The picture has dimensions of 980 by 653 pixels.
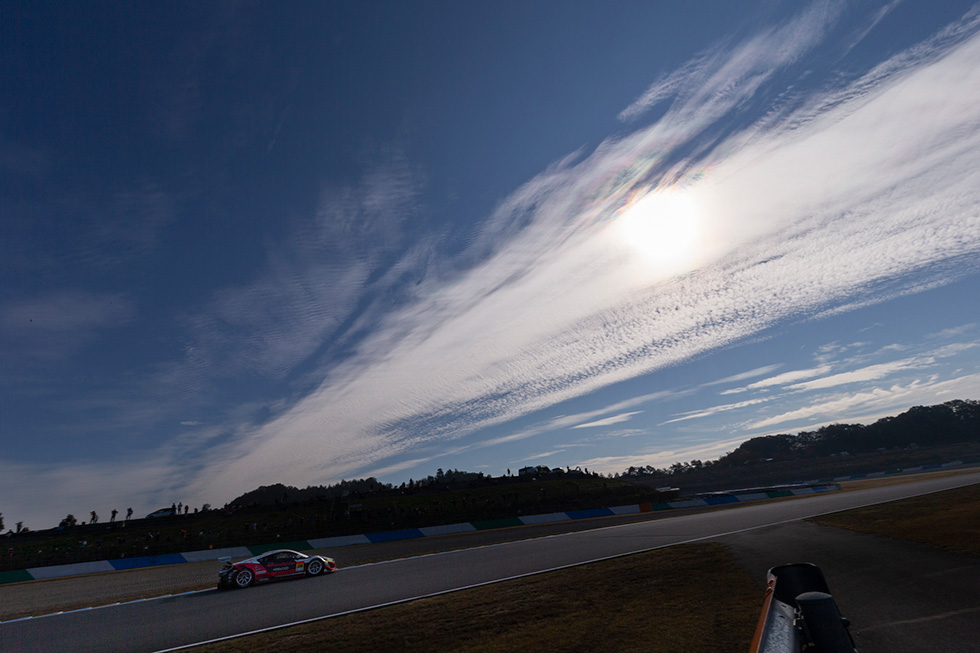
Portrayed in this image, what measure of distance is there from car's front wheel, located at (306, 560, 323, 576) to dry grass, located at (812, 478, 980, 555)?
1904cm

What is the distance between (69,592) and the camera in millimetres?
21156

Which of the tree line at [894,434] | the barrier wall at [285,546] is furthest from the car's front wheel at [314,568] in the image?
the tree line at [894,434]

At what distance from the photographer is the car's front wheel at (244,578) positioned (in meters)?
17.0

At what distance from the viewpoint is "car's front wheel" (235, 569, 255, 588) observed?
17047mm

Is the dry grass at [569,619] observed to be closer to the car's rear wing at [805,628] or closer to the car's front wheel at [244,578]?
the car's rear wing at [805,628]

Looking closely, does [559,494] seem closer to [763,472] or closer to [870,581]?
[870,581]

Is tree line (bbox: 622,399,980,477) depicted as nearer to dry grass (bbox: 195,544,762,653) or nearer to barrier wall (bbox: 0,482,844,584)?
barrier wall (bbox: 0,482,844,584)

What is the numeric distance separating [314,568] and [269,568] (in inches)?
64.6

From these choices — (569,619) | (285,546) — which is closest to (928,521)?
(569,619)

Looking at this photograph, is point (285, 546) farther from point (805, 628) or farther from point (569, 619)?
point (805, 628)

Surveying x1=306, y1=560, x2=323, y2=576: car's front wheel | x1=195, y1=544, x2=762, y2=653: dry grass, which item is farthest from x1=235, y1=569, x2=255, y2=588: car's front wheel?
x1=195, y1=544, x2=762, y2=653: dry grass

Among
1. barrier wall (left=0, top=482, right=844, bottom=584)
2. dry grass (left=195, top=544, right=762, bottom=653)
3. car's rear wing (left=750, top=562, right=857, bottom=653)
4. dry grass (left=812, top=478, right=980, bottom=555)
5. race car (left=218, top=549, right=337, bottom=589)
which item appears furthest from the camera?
barrier wall (left=0, top=482, right=844, bottom=584)

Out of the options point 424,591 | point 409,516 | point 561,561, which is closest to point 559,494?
point 409,516

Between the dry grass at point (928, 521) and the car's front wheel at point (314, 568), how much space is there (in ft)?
62.5
